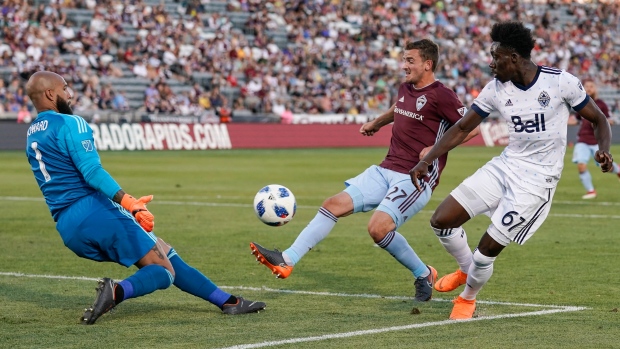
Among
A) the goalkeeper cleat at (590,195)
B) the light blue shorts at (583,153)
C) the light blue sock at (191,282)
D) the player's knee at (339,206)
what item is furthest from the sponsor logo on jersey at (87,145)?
the goalkeeper cleat at (590,195)

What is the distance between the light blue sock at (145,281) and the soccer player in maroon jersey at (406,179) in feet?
4.79

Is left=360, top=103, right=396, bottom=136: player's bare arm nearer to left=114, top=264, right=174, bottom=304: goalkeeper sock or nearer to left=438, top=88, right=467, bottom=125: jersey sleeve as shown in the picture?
left=438, top=88, right=467, bottom=125: jersey sleeve

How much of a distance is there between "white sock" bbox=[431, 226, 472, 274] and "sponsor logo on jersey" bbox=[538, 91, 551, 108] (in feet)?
4.15

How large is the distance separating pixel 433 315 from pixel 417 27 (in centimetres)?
4604

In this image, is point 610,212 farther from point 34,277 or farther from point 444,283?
point 34,277

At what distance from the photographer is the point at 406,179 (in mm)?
9164

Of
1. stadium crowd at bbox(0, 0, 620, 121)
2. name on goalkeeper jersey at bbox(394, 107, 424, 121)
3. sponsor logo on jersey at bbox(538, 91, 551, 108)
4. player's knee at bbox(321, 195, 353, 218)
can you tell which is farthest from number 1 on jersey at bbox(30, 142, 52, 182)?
stadium crowd at bbox(0, 0, 620, 121)

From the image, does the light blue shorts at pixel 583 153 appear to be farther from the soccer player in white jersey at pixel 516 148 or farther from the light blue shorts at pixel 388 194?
the soccer player in white jersey at pixel 516 148

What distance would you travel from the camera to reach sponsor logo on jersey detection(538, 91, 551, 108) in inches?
313

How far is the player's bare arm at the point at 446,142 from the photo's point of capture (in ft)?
26.9

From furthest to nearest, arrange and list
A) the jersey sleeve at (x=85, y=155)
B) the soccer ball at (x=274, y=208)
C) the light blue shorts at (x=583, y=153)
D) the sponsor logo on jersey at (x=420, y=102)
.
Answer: the light blue shorts at (x=583, y=153)
the soccer ball at (x=274, y=208)
the sponsor logo on jersey at (x=420, y=102)
the jersey sleeve at (x=85, y=155)

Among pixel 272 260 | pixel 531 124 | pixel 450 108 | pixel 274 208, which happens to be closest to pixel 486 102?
pixel 531 124

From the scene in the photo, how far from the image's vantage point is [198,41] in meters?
43.2

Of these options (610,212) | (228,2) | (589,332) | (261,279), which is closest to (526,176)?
(589,332)
